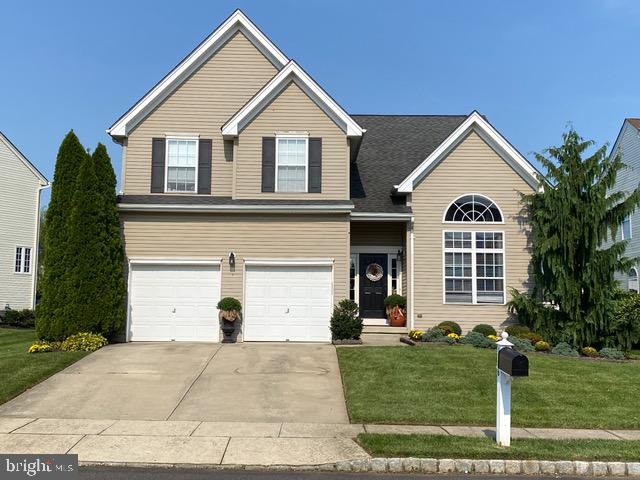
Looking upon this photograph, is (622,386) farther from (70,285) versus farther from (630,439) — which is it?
(70,285)

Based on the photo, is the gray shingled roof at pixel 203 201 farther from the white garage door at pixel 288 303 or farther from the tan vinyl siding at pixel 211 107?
the white garage door at pixel 288 303

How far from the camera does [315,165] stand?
54.2 feet

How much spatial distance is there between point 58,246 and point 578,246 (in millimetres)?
14555

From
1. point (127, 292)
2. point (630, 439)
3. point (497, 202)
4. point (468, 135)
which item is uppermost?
point (468, 135)

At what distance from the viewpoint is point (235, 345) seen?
49.6ft

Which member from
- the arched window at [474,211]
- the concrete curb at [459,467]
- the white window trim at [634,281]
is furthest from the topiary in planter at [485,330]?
the white window trim at [634,281]

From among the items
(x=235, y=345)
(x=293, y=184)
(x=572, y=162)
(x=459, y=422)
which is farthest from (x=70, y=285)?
(x=572, y=162)

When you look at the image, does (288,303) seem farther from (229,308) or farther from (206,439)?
(206,439)

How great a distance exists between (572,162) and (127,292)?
44.3 feet

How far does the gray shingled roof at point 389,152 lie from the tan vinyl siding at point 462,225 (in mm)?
981

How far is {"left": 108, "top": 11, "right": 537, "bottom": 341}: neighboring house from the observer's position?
1593 centimetres

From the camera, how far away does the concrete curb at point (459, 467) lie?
6906 mm

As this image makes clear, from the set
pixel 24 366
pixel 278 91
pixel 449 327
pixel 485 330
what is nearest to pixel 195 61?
pixel 278 91

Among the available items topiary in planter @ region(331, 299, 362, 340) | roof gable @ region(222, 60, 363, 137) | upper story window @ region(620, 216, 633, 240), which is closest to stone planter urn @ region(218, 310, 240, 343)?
topiary in planter @ region(331, 299, 362, 340)
